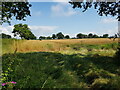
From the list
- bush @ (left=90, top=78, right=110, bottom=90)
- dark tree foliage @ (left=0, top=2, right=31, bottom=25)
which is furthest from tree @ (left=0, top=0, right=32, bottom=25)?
bush @ (left=90, top=78, right=110, bottom=90)

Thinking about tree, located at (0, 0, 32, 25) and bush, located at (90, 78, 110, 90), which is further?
tree, located at (0, 0, 32, 25)

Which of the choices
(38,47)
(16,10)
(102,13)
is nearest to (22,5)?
(16,10)

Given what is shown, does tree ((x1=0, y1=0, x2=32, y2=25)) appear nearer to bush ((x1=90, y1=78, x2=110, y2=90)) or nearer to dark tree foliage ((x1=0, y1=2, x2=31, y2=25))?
dark tree foliage ((x1=0, y1=2, x2=31, y2=25))

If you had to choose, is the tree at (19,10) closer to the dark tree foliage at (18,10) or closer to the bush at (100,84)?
the dark tree foliage at (18,10)

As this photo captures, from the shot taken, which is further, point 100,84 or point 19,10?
point 19,10

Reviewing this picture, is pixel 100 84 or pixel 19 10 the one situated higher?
pixel 19 10

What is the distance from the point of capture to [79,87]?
471 centimetres

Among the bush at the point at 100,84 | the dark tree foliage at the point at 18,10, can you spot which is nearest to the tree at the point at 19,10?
the dark tree foliage at the point at 18,10

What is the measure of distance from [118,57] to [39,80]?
216 inches

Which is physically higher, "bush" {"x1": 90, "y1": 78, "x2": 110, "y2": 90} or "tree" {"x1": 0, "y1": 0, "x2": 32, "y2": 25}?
"tree" {"x1": 0, "y1": 0, "x2": 32, "y2": 25}

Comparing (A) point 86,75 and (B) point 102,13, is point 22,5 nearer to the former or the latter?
(B) point 102,13

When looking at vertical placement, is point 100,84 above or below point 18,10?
below

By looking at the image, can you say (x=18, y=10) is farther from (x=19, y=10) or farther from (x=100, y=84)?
(x=100, y=84)

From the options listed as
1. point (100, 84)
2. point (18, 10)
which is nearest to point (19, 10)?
point (18, 10)
